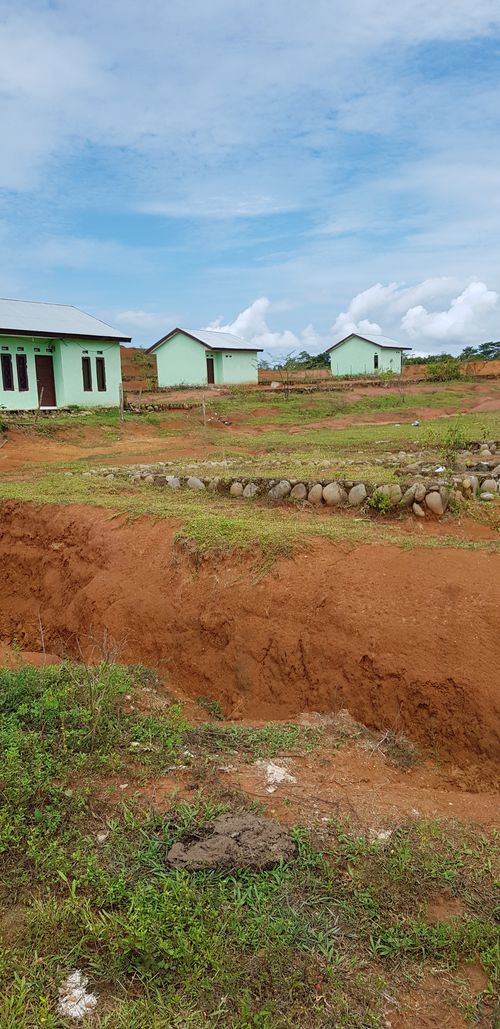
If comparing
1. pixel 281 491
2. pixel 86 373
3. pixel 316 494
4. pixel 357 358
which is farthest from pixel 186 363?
pixel 316 494

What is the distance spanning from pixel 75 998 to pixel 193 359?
3399 cm

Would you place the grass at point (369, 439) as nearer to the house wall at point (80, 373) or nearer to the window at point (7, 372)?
the house wall at point (80, 373)

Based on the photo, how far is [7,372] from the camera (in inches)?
891

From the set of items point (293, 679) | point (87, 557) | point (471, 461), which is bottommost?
point (293, 679)

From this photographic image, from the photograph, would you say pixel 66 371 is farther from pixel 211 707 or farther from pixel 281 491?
pixel 211 707

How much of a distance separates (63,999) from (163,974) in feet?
1.21

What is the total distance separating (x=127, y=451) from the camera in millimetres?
16734

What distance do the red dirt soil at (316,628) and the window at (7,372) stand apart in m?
16.8

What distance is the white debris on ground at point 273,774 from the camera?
3.82 metres

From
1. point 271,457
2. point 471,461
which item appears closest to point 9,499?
point 271,457

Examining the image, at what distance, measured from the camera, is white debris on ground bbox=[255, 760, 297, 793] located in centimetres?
382

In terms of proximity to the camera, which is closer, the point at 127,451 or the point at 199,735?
the point at 199,735

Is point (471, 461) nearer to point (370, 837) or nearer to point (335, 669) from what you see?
point (335, 669)

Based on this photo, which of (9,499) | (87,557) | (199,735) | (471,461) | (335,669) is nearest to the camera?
(199,735)
